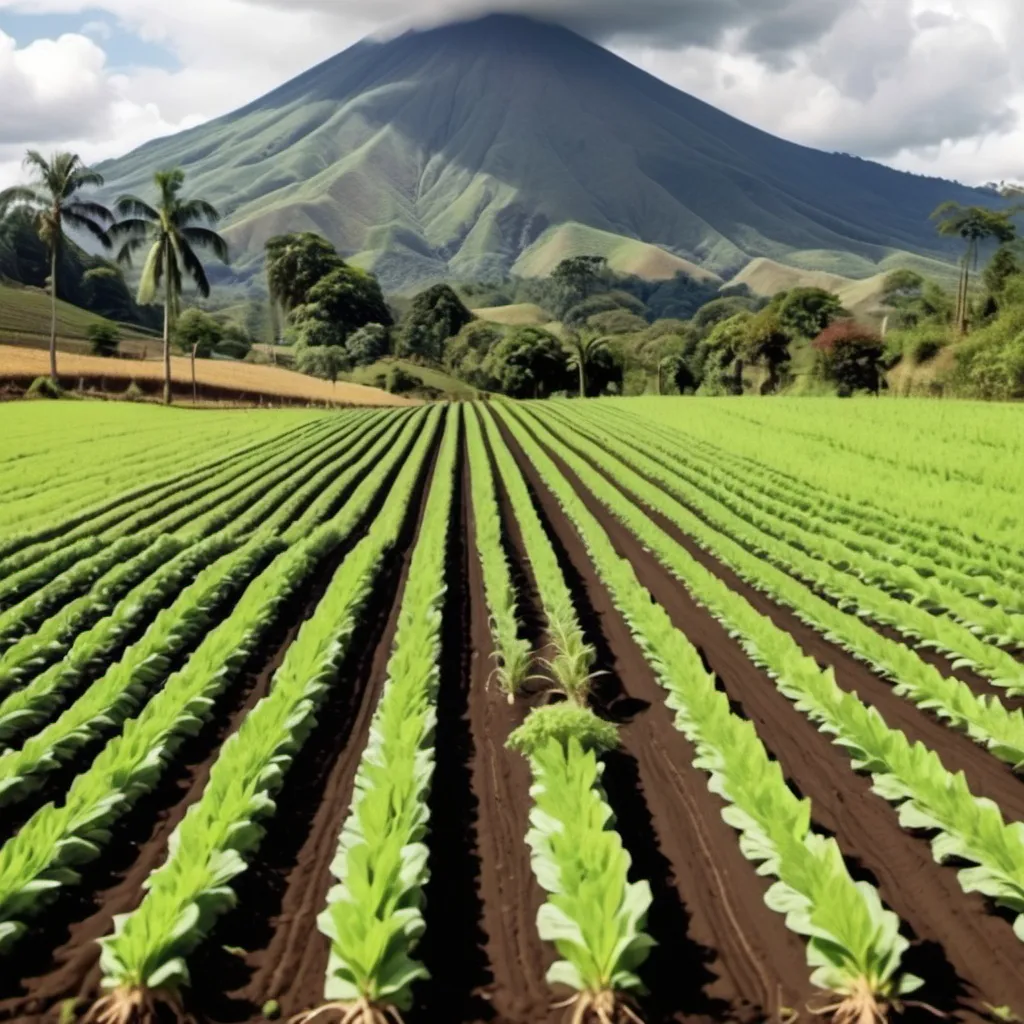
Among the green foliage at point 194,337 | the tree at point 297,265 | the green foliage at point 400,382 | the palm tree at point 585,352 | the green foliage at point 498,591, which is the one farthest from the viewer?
the tree at point 297,265

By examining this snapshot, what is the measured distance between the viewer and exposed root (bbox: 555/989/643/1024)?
4.43m

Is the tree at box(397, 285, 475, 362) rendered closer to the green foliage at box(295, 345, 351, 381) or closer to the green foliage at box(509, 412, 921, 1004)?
the green foliage at box(295, 345, 351, 381)

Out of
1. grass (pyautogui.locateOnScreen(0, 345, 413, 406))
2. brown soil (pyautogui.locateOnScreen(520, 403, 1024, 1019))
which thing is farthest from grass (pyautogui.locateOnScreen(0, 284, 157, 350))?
brown soil (pyautogui.locateOnScreen(520, 403, 1024, 1019))

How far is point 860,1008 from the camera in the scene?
443 cm

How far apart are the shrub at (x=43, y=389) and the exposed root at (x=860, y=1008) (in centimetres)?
4562

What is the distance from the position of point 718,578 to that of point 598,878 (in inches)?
314

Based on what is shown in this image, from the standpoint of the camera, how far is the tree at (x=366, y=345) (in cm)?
8344

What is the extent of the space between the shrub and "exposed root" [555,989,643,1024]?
147 feet

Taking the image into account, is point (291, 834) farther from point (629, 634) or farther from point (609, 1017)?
point (629, 634)

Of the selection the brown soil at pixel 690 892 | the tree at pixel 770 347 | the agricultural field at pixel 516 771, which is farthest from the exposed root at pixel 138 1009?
the tree at pixel 770 347

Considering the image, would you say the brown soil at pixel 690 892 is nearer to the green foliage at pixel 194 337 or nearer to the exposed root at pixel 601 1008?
the exposed root at pixel 601 1008

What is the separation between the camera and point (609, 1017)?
4492 mm

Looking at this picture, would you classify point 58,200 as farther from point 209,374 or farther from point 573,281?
point 573,281

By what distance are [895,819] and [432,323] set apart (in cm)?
9492
